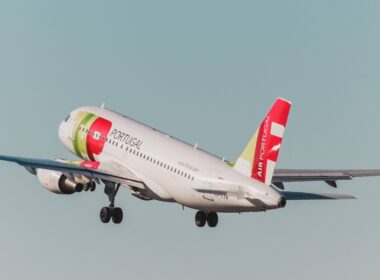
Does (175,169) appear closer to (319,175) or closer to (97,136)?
(319,175)

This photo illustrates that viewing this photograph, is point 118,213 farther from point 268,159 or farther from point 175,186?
point 268,159

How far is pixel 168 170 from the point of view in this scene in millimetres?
89438

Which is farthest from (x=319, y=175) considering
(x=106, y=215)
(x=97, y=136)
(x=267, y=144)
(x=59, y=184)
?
(x=59, y=184)

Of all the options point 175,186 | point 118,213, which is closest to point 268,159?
point 175,186

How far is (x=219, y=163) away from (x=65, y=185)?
39.9ft

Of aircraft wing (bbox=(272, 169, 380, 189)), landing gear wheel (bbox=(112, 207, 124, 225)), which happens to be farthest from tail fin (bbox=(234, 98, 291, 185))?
landing gear wheel (bbox=(112, 207, 124, 225))

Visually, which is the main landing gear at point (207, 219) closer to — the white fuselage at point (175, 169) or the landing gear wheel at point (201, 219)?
the landing gear wheel at point (201, 219)

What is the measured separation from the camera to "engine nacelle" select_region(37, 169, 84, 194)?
307 ft

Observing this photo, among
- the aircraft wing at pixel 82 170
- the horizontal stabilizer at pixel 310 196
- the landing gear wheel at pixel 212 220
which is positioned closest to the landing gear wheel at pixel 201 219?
the landing gear wheel at pixel 212 220

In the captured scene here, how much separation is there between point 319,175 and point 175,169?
30.4 feet

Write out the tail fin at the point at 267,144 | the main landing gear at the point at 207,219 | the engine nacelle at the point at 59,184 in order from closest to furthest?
1. the tail fin at the point at 267,144
2. the main landing gear at the point at 207,219
3. the engine nacelle at the point at 59,184

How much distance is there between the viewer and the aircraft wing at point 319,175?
300ft

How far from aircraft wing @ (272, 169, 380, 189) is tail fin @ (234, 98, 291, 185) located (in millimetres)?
8561

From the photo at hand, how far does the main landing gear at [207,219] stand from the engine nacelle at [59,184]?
7.57 meters
